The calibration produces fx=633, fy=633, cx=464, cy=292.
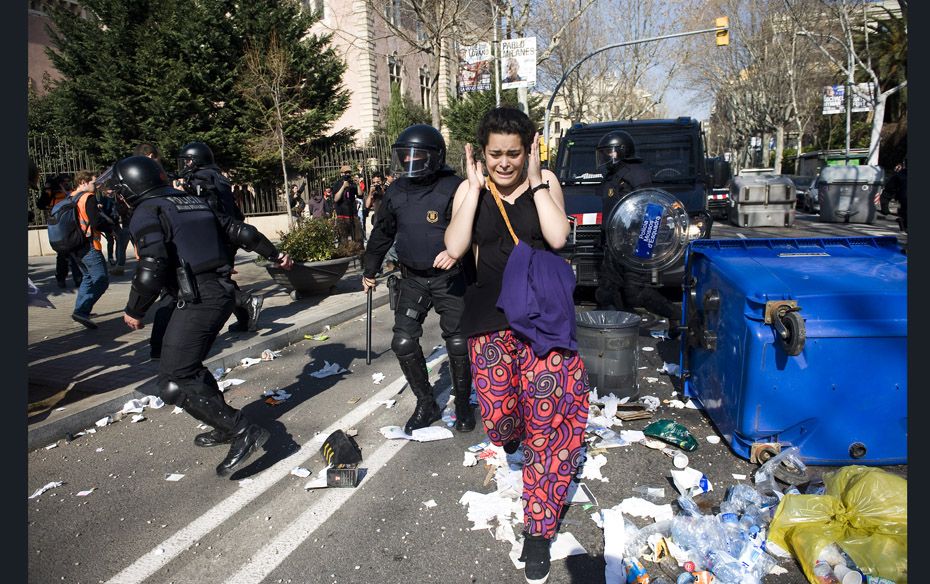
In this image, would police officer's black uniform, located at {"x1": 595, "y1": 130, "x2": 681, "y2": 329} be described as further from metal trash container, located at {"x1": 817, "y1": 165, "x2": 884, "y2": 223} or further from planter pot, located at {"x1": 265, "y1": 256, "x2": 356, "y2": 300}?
metal trash container, located at {"x1": 817, "y1": 165, "x2": 884, "y2": 223}

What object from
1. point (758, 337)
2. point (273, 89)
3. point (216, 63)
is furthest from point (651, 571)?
point (216, 63)

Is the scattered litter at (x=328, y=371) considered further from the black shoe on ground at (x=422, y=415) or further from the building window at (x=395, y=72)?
the building window at (x=395, y=72)

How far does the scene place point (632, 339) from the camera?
4.67 metres

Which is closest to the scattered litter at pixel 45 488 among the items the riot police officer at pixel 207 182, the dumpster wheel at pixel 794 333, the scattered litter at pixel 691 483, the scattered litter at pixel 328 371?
the scattered litter at pixel 328 371

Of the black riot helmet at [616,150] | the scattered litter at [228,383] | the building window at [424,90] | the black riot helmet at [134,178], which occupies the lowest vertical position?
the scattered litter at [228,383]

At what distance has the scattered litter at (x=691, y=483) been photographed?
342 cm

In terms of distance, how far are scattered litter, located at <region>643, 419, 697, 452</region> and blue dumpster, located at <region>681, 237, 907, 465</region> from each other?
26 centimetres

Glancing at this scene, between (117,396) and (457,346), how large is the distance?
9.76ft

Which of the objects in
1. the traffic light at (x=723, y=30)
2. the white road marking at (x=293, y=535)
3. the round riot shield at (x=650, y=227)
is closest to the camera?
the white road marking at (x=293, y=535)

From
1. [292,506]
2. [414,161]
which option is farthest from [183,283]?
[414,161]

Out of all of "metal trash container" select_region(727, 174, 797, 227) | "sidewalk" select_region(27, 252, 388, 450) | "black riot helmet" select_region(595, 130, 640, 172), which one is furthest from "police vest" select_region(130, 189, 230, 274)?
"metal trash container" select_region(727, 174, 797, 227)

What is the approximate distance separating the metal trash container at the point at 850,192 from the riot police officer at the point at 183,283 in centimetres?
2058

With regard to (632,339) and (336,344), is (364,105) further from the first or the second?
(632,339)

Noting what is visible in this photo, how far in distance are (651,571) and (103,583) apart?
2477 millimetres
